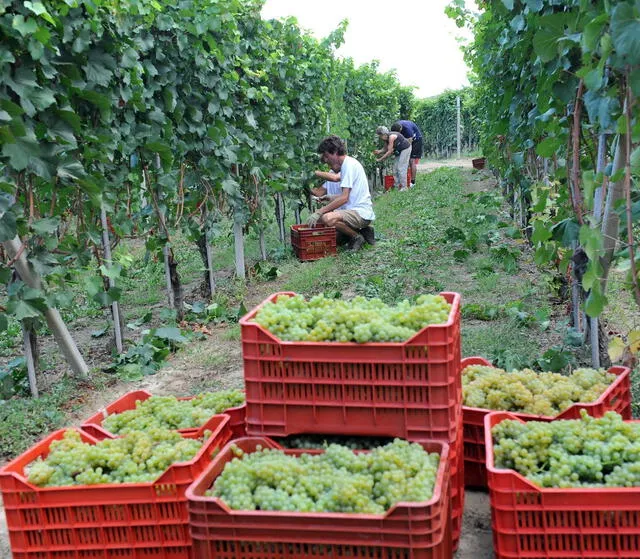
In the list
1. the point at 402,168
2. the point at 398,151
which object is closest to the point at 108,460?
the point at 398,151

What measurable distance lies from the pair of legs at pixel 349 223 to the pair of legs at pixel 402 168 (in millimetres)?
9330

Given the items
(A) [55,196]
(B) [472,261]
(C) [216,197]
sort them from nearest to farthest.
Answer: (A) [55,196] < (C) [216,197] < (B) [472,261]

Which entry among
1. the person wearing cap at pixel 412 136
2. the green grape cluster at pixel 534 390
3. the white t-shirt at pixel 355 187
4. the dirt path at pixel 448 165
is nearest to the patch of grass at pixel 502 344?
the green grape cluster at pixel 534 390

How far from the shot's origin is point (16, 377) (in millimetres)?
4953

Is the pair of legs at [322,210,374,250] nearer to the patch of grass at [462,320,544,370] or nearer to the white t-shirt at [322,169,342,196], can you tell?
the white t-shirt at [322,169,342,196]

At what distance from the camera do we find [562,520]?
7.55 ft

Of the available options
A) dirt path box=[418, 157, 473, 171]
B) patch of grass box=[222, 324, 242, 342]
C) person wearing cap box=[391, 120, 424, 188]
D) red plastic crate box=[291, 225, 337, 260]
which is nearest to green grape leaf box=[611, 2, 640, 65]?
patch of grass box=[222, 324, 242, 342]

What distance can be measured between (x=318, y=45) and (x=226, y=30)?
459 centimetres

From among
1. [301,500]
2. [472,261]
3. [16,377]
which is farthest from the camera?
[472,261]

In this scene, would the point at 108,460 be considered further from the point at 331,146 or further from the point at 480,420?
the point at 331,146

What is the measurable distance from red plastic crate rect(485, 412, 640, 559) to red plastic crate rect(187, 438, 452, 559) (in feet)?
0.67

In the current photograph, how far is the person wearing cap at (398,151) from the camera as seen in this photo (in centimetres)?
1778

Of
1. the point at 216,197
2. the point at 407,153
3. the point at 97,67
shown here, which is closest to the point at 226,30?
the point at 216,197

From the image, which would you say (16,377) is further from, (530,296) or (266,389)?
(530,296)
